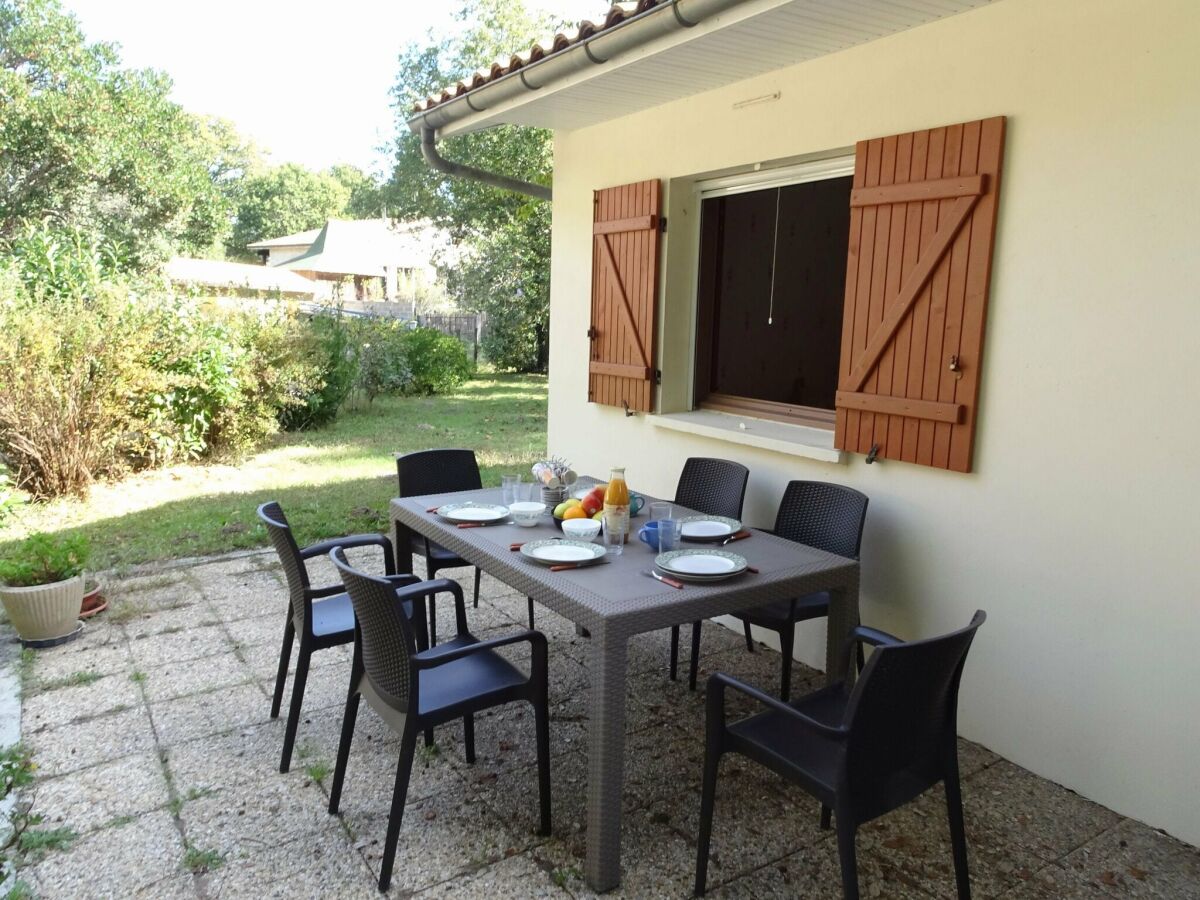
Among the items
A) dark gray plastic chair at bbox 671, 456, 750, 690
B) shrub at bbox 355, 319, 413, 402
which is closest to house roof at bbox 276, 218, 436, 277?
shrub at bbox 355, 319, 413, 402

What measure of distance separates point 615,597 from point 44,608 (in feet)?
8.97

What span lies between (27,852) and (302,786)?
2.31 feet

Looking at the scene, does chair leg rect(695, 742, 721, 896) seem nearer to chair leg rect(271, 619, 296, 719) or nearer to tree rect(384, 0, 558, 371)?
chair leg rect(271, 619, 296, 719)

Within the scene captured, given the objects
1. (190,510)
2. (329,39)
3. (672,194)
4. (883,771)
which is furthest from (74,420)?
(329,39)

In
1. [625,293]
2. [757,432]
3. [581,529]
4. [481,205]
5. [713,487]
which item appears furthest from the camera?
[481,205]

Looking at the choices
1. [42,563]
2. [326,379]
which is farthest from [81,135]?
[42,563]

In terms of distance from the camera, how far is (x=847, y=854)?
5.58ft

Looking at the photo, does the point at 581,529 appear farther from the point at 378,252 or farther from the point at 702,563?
the point at 378,252

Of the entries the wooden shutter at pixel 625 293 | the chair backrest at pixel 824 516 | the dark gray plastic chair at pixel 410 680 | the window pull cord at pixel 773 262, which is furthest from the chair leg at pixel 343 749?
the window pull cord at pixel 773 262

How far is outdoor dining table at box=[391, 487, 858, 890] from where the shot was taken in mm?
2061

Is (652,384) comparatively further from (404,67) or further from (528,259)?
(404,67)

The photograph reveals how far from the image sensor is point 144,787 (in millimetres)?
2469

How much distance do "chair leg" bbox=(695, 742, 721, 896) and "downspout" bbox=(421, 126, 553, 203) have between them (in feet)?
13.0

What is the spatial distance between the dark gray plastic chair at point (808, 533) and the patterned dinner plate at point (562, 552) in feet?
2.17
